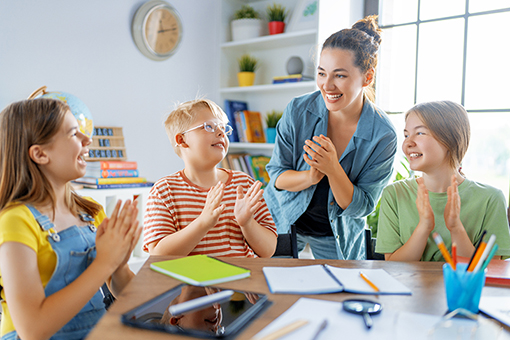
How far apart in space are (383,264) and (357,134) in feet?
2.55

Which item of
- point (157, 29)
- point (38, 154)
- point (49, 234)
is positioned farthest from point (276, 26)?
point (49, 234)

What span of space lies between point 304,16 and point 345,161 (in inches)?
70.0

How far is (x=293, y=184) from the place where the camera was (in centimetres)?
174

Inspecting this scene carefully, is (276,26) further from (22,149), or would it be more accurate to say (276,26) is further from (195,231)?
(22,149)

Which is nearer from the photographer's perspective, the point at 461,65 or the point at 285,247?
the point at 285,247

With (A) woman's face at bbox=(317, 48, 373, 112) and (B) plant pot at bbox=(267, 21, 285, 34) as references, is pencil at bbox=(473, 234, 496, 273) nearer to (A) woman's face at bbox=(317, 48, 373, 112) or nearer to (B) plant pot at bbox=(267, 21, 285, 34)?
(A) woman's face at bbox=(317, 48, 373, 112)

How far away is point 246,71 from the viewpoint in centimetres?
345

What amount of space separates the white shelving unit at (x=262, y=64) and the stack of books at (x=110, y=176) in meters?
0.95

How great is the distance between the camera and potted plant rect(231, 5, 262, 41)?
3.35 m

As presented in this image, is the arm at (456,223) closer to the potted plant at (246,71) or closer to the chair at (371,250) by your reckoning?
the chair at (371,250)

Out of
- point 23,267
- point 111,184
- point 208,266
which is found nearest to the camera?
point 23,267

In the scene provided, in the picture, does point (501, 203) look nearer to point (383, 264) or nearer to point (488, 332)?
point (383, 264)

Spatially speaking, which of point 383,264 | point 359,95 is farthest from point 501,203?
point 359,95

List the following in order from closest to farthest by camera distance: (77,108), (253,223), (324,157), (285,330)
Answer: (285,330)
(253,223)
(324,157)
(77,108)
